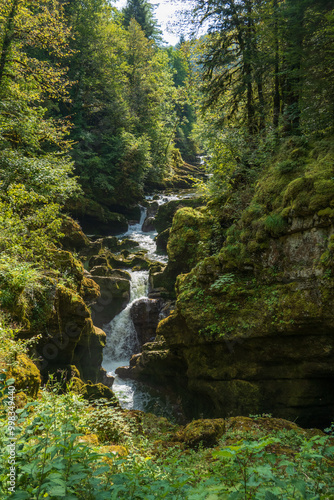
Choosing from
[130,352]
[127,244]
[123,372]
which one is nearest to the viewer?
[123,372]

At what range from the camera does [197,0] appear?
33.1 feet

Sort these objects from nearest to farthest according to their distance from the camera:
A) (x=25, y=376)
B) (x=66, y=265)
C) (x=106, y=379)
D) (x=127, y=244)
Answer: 1. (x=25, y=376)
2. (x=66, y=265)
3. (x=106, y=379)
4. (x=127, y=244)

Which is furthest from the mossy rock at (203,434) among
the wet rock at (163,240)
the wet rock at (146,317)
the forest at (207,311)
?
the wet rock at (163,240)

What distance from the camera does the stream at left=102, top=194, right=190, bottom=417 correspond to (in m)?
9.48

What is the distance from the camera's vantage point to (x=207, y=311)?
23.3 feet

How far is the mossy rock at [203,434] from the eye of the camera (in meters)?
4.99

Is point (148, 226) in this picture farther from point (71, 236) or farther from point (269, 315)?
point (269, 315)

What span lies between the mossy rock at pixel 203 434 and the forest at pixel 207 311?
43 mm

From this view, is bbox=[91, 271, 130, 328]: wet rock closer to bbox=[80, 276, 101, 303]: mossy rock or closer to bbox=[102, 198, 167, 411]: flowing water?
bbox=[102, 198, 167, 411]: flowing water

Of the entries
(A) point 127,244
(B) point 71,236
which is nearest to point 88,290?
(B) point 71,236

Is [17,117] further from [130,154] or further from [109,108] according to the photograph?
[109,108]

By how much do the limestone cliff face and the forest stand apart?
0.12 feet

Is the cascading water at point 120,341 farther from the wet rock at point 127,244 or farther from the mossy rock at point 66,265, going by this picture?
the wet rock at point 127,244

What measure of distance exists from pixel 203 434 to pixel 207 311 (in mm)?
2768
